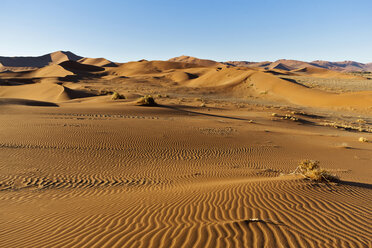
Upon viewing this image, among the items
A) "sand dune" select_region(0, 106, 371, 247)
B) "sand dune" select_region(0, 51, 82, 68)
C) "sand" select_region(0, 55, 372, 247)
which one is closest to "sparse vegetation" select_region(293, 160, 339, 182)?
"sand" select_region(0, 55, 372, 247)

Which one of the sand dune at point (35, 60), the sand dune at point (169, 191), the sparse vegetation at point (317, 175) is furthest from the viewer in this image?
the sand dune at point (35, 60)

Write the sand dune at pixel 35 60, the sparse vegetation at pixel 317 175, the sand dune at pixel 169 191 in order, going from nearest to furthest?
the sand dune at pixel 169 191 → the sparse vegetation at pixel 317 175 → the sand dune at pixel 35 60

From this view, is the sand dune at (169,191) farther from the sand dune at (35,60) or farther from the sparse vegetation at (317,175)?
the sand dune at (35,60)

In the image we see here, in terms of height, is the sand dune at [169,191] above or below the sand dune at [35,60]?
below

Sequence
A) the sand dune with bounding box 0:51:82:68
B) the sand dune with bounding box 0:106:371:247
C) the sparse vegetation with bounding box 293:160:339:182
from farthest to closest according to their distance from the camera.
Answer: the sand dune with bounding box 0:51:82:68
the sparse vegetation with bounding box 293:160:339:182
the sand dune with bounding box 0:106:371:247

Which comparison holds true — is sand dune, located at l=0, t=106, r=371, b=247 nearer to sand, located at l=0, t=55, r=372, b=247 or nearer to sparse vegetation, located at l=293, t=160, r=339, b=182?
sand, located at l=0, t=55, r=372, b=247

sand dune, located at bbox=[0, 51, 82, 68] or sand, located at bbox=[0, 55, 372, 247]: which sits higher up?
sand dune, located at bbox=[0, 51, 82, 68]

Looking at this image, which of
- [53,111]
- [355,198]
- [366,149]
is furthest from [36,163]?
[366,149]

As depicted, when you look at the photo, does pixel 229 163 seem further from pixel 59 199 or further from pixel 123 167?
pixel 59 199

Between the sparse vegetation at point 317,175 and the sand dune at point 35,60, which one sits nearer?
the sparse vegetation at point 317,175

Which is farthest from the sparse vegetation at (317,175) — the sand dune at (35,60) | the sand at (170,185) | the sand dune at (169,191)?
the sand dune at (35,60)

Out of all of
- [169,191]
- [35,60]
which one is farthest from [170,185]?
[35,60]

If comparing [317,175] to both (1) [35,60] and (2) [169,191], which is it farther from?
(1) [35,60]

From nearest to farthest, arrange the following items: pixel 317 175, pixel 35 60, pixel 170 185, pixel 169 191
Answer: pixel 169 191, pixel 317 175, pixel 170 185, pixel 35 60
